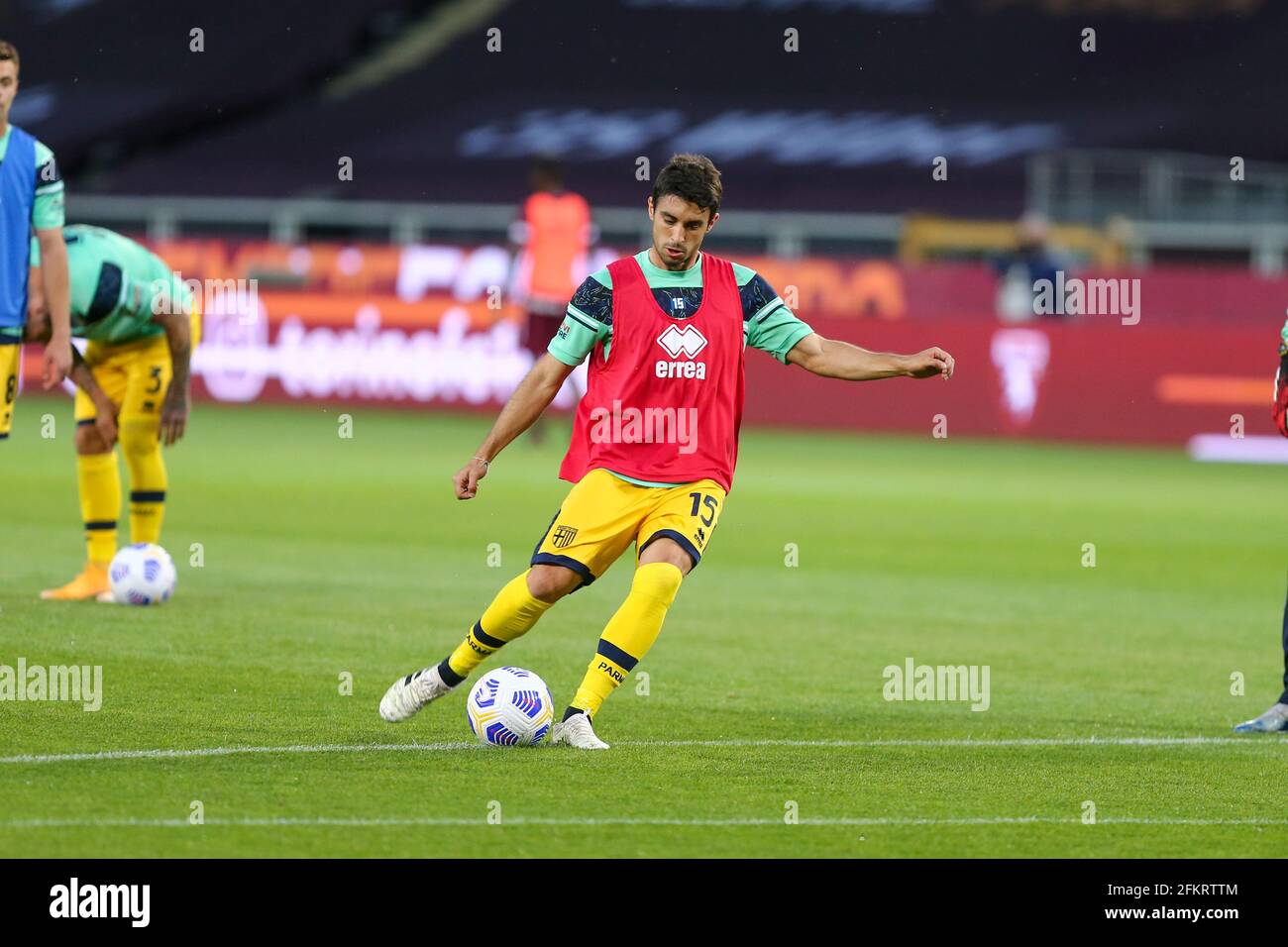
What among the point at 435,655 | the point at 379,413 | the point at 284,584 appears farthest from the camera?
the point at 379,413

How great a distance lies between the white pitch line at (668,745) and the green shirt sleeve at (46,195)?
3.34m

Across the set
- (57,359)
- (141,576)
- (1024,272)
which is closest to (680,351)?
(57,359)

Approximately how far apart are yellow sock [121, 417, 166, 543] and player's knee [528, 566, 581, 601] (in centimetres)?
431

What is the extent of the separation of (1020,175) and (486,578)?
21.4 m

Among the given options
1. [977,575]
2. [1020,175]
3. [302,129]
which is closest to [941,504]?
[977,575]

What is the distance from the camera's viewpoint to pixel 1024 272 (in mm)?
25000

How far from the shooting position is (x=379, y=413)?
1029 inches

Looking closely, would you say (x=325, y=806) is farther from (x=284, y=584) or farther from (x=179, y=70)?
(x=179, y=70)

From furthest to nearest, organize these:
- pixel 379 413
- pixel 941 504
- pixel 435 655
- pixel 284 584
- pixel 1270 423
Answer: pixel 379 413 < pixel 1270 423 < pixel 941 504 < pixel 284 584 < pixel 435 655

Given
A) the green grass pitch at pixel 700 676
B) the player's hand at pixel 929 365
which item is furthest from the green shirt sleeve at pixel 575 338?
the green grass pitch at pixel 700 676

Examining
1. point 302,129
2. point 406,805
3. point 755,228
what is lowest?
point 406,805

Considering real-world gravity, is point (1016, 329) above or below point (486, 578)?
above

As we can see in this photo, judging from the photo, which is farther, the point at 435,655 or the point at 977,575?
the point at 977,575

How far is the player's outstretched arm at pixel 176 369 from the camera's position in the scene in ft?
37.0
